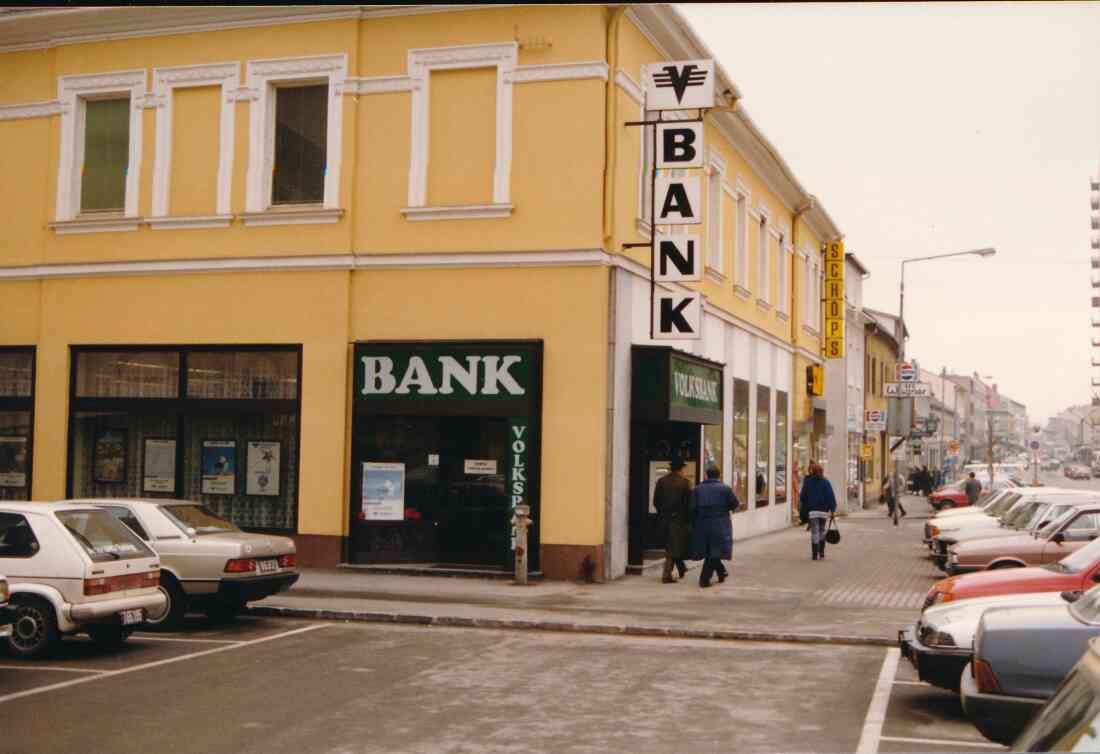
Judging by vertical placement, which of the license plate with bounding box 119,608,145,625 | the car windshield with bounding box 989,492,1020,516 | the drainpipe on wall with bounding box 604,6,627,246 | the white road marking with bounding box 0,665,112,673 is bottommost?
the white road marking with bounding box 0,665,112,673

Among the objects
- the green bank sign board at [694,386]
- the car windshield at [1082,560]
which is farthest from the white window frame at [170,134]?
the car windshield at [1082,560]

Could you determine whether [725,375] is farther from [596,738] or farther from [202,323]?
[596,738]

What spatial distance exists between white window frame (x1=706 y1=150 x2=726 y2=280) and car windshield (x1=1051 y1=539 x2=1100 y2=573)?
13189mm

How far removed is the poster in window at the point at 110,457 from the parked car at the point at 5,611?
8.92 meters

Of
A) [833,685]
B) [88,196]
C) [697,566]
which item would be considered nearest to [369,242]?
[88,196]

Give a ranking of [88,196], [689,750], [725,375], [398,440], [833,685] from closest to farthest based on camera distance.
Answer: [689,750]
[833,685]
[398,440]
[88,196]
[725,375]

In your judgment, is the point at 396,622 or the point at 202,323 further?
the point at 202,323

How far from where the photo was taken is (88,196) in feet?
68.6

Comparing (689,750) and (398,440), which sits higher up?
(398,440)

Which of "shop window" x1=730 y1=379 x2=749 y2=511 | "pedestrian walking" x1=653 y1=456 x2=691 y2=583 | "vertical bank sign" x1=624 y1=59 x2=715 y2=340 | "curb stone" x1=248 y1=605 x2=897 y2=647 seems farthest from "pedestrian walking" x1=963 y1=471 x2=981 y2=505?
"curb stone" x1=248 y1=605 x2=897 y2=647

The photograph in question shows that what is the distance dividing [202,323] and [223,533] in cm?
651

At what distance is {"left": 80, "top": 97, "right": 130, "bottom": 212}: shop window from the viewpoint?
67.8ft

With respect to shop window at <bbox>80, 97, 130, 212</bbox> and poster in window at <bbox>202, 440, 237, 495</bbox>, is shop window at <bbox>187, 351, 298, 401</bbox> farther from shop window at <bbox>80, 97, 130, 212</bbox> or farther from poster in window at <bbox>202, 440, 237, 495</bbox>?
shop window at <bbox>80, 97, 130, 212</bbox>

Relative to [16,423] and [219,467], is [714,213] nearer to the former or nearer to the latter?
[219,467]
